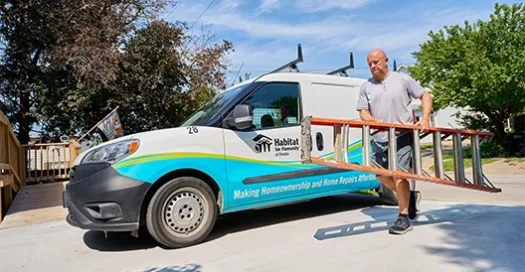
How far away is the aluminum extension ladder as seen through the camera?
127 inches

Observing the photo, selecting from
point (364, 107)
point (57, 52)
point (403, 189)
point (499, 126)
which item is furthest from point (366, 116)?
point (499, 126)

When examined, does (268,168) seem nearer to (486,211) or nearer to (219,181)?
(219,181)

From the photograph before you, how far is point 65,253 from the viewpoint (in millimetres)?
3863

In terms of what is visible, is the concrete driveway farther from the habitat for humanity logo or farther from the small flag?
the small flag

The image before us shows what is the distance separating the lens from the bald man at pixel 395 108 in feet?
11.6

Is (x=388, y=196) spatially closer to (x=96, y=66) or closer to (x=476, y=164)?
(x=476, y=164)

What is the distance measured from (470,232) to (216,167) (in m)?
2.55

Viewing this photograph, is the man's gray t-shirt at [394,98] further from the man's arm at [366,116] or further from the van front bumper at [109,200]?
the van front bumper at [109,200]

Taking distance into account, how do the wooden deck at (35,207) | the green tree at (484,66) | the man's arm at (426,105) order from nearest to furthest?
the man's arm at (426,105) → the wooden deck at (35,207) → the green tree at (484,66)

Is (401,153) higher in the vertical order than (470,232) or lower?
higher

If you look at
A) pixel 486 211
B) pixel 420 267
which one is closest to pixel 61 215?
pixel 420 267

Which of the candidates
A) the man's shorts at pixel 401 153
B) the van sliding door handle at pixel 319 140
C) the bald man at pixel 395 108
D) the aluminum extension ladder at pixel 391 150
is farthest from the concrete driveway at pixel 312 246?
the van sliding door handle at pixel 319 140

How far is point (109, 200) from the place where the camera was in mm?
3477

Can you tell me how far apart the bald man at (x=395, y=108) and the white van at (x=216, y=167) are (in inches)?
41.8
